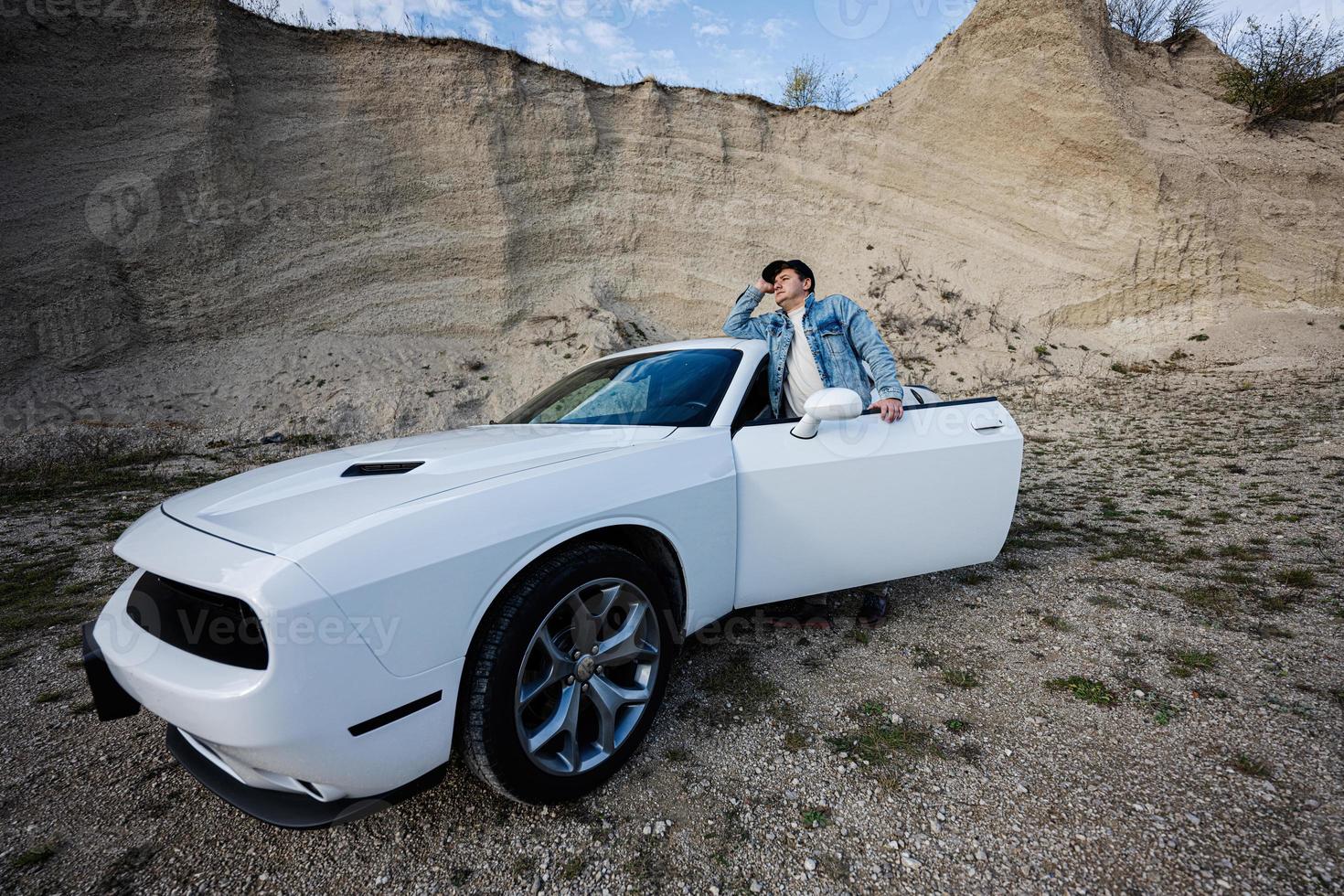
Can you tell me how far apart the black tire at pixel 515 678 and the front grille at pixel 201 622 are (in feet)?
1.67

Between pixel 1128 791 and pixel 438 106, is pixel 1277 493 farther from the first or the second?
pixel 438 106

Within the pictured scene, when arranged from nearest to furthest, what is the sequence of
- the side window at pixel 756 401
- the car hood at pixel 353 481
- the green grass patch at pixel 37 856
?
the car hood at pixel 353 481 < the green grass patch at pixel 37 856 < the side window at pixel 756 401

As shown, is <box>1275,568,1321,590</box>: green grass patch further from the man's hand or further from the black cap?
the black cap

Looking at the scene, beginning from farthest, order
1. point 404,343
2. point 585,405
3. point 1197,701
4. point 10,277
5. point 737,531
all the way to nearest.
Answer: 1. point 404,343
2. point 10,277
3. point 585,405
4. point 737,531
5. point 1197,701

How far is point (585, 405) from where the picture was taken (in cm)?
264

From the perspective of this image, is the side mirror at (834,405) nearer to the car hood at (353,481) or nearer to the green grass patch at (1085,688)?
the car hood at (353,481)

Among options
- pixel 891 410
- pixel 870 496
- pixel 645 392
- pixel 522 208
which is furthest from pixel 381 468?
pixel 522 208

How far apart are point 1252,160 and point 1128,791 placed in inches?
703

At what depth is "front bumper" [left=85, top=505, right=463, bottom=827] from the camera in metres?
1.26

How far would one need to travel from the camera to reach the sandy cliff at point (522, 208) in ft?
29.1

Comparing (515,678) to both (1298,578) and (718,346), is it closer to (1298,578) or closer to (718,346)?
(718,346)

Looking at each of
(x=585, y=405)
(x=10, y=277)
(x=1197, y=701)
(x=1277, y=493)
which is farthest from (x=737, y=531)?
(x=10, y=277)

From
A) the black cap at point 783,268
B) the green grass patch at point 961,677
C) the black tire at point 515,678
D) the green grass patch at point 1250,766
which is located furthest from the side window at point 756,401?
the green grass patch at point 1250,766

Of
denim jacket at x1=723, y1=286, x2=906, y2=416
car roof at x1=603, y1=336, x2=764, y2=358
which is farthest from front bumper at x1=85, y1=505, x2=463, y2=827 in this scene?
denim jacket at x1=723, y1=286, x2=906, y2=416
